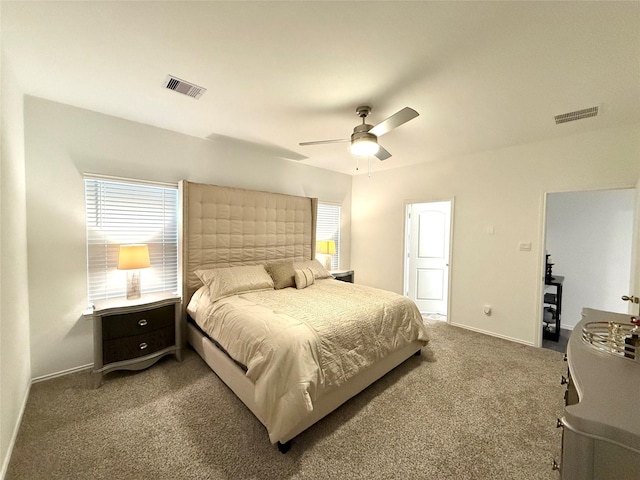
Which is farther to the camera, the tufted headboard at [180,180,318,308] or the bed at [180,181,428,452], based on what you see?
the tufted headboard at [180,180,318,308]

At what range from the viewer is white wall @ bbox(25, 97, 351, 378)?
2264 millimetres

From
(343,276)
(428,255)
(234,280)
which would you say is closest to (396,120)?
(234,280)

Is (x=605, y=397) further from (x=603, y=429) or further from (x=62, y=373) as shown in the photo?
(x=62, y=373)

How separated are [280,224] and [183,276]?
1.52m

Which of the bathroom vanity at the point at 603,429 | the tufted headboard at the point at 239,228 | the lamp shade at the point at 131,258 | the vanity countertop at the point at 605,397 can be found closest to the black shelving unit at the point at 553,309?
the vanity countertop at the point at 605,397

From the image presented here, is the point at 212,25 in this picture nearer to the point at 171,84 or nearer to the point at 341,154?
the point at 171,84

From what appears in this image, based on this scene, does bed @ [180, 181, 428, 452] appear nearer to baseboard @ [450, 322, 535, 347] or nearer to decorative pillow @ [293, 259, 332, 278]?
decorative pillow @ [293, 259, 332, 278]

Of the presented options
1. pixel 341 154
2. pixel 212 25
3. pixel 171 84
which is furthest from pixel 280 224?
pixel 212 25

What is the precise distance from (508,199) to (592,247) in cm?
172

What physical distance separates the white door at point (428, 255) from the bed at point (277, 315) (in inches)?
72.7

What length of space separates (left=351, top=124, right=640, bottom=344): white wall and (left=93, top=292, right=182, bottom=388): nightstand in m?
3.57

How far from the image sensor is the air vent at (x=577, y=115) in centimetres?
235

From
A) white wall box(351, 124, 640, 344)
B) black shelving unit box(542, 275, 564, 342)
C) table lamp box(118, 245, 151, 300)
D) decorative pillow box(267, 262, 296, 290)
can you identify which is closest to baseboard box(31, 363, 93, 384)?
table lamp box(118, 245, 151, 300)

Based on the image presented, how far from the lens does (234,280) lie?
288 centimetres
